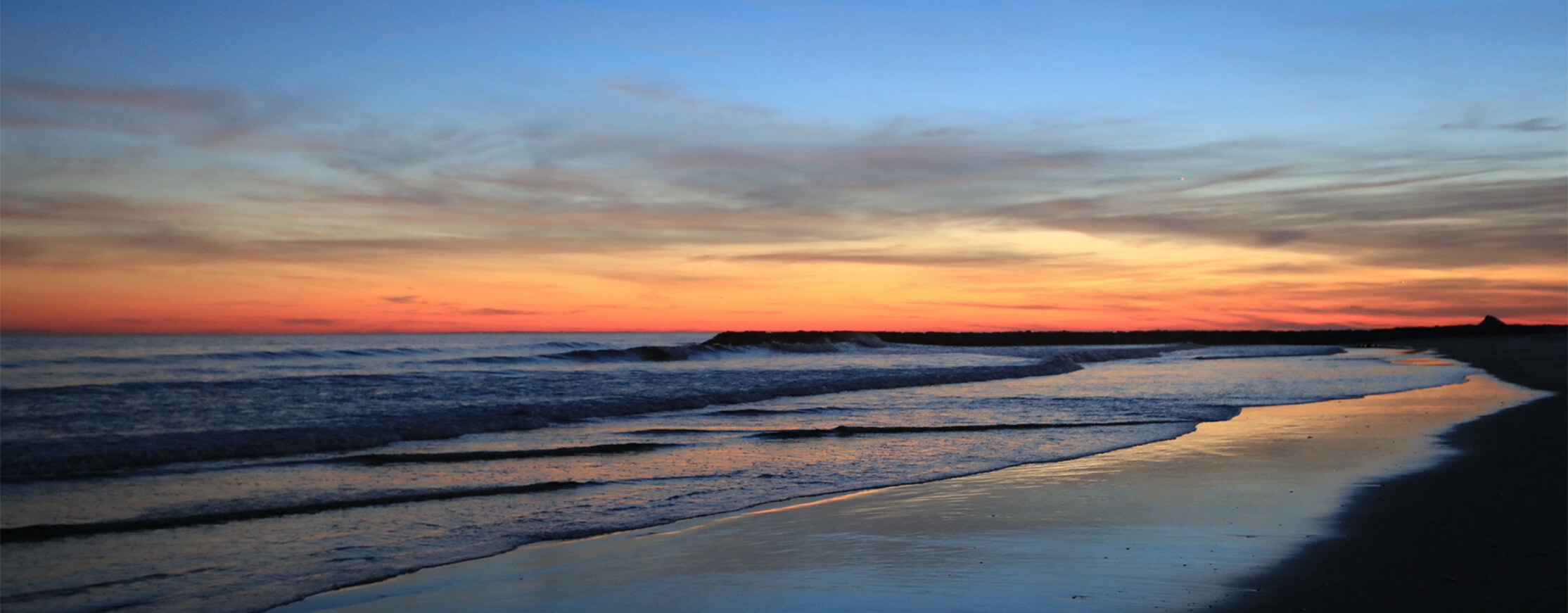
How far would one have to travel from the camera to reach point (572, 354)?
1881 inches

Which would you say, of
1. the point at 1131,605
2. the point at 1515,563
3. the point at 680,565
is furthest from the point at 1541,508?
the point at 680,565

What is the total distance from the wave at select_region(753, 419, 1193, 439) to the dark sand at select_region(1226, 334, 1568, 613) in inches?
242

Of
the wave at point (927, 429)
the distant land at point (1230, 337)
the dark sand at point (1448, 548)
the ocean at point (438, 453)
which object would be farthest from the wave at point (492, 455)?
the distant land at point (1230, 337)

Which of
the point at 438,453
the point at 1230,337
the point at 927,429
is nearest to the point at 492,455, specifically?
the point at 438,453

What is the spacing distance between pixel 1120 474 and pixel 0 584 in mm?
10621

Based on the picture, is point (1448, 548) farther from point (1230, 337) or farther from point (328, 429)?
point (1230, 337)

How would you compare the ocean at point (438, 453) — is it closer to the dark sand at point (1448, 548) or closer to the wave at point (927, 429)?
the wave at point (927, 429)

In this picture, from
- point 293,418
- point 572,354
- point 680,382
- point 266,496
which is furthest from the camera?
point 572,354

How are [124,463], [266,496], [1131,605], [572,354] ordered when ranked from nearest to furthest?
[1131,605] → [266,496] → [124,463] → [572,354]

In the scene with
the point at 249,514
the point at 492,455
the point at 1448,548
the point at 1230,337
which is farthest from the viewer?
the point at 1230,337

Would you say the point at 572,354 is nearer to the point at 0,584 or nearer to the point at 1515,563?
the point at 0,584

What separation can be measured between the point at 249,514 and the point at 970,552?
6.98 m

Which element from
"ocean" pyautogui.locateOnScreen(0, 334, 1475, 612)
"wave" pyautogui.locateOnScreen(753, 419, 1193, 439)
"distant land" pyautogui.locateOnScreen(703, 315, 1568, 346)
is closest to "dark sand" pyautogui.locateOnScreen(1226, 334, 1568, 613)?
"ocean" pyautogui.locateOnScreen(0, 334, 1475, 612)

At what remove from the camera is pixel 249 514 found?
29.3 ft
